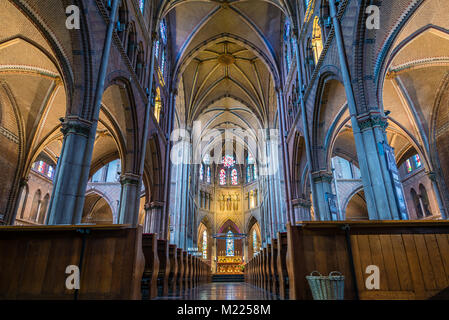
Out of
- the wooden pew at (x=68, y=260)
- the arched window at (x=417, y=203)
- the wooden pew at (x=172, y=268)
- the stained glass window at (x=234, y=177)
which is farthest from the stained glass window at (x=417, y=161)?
the wooden pew at (x=68, y=260)

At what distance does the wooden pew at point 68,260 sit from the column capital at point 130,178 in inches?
299

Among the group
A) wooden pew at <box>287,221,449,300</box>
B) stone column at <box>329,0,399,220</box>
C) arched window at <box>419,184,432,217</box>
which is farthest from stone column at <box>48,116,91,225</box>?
arched window at <box>419,184,432,217</box>

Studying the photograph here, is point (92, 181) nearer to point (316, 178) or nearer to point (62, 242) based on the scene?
point (316, 178)

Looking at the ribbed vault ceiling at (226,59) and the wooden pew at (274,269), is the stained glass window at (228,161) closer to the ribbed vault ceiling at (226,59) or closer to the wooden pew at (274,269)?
the ribbed vault ceiling at (226,59)

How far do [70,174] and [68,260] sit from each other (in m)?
3.46

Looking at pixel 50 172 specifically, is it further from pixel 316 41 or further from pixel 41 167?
pixel 316 41

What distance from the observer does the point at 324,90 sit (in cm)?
1044

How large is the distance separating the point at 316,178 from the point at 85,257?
9.87 meters

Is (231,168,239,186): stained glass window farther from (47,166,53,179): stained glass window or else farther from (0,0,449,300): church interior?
(47,166,53,179): stained glass window

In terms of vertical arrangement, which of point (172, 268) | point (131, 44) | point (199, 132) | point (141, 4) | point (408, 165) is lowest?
point (172, 268)

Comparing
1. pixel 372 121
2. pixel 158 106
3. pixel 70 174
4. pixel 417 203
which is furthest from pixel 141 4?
pixel 417 203

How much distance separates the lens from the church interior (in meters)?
3.50

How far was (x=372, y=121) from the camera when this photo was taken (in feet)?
22.5

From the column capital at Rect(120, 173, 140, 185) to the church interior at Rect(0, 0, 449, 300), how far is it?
0.15 feet
